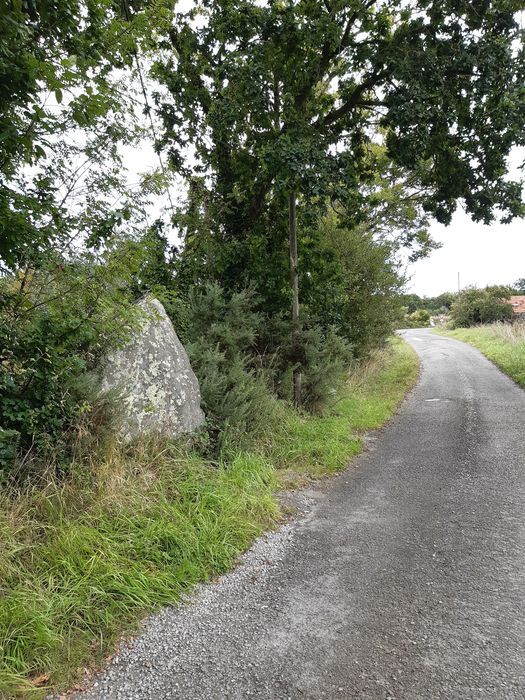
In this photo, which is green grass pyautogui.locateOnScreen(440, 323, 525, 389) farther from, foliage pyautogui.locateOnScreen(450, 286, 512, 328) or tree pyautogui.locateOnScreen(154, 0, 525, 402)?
foliage pyautogui.locateOnScreen(450, 286, 512, 328)

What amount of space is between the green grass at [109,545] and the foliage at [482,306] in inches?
1380

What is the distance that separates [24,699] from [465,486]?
443 centimetres

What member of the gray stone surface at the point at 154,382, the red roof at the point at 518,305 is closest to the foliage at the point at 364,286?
the gray stone surface at the point at 154,382

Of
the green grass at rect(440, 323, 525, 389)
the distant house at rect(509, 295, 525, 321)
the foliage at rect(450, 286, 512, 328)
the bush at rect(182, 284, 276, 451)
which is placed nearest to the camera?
the bush at rect(182, 284, 276, 451)

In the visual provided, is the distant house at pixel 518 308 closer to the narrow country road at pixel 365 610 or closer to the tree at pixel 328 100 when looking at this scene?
the tree at pixel 328 100

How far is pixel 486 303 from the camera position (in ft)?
114

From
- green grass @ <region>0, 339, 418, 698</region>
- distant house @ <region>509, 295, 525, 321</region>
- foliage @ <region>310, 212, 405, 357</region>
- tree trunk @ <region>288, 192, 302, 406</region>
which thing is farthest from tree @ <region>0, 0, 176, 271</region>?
distant house @ <region>509, 295, 525, 321</region>

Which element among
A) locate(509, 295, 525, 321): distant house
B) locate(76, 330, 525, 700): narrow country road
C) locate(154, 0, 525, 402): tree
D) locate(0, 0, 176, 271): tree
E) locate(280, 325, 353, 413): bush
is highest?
locate(154, 0, 525, 402): tree

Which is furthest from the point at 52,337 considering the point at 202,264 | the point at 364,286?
the point at 364,286

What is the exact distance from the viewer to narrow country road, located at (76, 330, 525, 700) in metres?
2.20

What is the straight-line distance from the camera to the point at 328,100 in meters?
8.62

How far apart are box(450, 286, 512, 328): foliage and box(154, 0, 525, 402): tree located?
29.9 metres

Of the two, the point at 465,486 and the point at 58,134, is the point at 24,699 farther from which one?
the point at 465,486

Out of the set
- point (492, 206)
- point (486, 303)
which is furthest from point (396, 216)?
point (486, 303)
